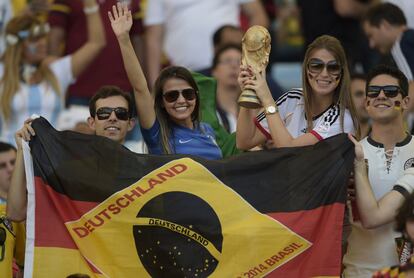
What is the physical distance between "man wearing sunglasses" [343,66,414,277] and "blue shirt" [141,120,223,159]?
0.96m

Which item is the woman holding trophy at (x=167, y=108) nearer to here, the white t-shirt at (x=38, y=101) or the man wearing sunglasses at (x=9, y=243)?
the man wearing sunglasses at (x=9, y=243)

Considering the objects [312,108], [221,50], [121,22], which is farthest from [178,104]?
[221,50]

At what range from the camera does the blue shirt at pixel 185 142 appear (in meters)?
7.71

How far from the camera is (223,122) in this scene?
30.7 ft

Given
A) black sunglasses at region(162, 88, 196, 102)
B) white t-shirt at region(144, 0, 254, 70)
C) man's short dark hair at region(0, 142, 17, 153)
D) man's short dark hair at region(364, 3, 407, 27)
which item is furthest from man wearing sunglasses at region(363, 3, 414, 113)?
man's short dark hair at region(0, 142, 17, 153)

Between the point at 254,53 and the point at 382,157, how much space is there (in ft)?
3.06

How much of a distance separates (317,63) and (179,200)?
1.16 metres

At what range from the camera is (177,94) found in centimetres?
775

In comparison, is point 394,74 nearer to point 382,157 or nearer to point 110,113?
point 382,157

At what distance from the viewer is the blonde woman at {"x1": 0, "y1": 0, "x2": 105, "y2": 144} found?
32.7ft

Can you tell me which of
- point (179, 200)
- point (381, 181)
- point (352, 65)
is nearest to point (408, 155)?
point (381, 181)

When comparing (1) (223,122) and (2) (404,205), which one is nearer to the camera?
(2) (404,205)

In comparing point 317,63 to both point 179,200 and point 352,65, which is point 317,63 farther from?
point 352,65

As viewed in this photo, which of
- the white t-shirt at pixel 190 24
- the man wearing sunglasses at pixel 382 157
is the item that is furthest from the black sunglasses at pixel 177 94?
the white t-shirt at pixel 190 24
